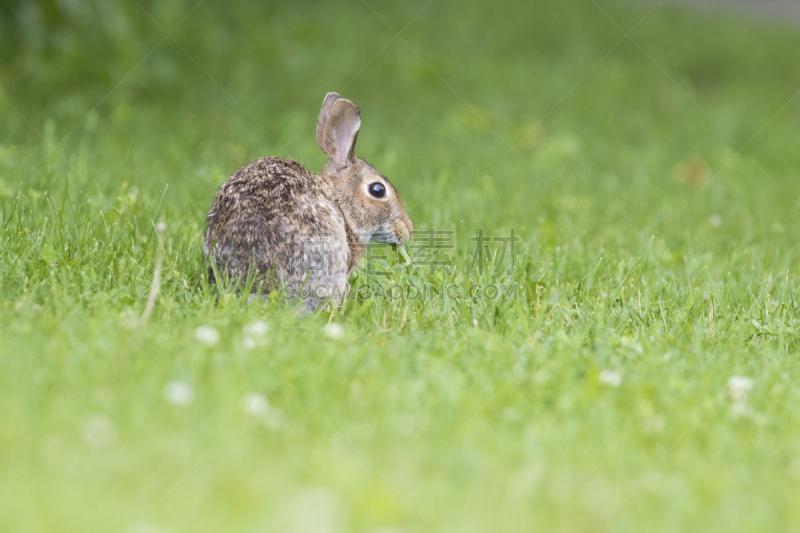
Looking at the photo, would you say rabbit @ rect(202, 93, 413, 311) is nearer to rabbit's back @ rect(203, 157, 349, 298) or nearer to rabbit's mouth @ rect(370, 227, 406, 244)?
rabbit's back @ rect(203, 157, 349, 298)

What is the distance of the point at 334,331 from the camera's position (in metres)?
3.63

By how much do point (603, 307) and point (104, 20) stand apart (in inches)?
289

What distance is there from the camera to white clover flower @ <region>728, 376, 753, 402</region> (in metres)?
3.33

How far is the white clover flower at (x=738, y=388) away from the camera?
333 cm

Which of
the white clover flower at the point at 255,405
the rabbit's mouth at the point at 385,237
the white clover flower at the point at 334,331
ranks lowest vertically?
the white clover flower at the point at 255,405

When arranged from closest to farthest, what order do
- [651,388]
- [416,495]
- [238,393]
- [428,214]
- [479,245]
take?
[416,495] → [238,393] → [651,388] → [479,245] → [428,214]

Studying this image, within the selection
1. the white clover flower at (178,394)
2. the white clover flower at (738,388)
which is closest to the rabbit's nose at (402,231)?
the white clover flower at (738,388)

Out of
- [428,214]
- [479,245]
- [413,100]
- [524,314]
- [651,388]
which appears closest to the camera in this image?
[651,388]

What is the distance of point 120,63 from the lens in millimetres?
9391

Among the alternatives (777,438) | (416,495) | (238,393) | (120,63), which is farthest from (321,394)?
(120,63)

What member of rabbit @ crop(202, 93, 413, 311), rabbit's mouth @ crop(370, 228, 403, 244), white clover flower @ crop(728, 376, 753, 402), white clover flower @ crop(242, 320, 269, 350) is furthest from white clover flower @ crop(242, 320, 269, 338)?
white clover flower @ crop(728, 376, 753, 402)

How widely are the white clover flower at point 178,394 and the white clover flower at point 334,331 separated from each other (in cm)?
90

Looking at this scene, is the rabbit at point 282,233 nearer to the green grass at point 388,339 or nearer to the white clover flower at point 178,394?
the green grass at point 388,339

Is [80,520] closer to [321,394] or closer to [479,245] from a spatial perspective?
[321,394]
